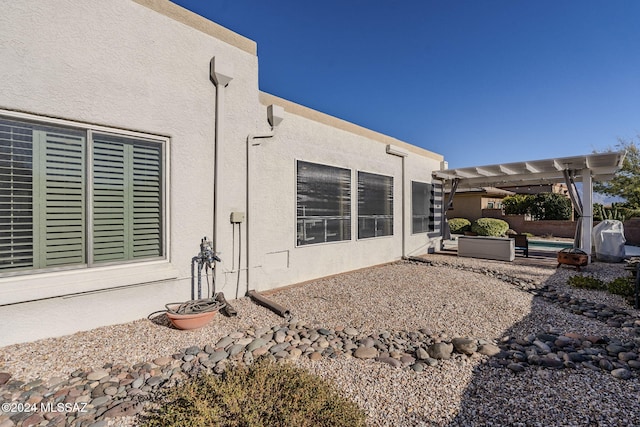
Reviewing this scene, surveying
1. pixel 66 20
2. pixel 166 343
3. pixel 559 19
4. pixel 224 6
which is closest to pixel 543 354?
pixel 166 343

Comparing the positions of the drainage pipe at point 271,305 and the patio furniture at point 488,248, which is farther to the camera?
the patio furniture at point 488,248

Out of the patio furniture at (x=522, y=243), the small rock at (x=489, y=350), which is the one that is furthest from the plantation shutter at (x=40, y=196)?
the patio furniture at (x=522, y=243)

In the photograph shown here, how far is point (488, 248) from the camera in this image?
10539 mm

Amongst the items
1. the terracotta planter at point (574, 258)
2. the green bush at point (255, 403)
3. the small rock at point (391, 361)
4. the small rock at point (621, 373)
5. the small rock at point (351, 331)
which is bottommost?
the small rock at point (391, 361)

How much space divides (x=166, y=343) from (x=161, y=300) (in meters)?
1.08

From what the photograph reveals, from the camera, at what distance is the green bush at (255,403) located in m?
2.05

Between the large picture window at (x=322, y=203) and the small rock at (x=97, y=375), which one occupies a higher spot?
the large picture window at (x=322, y=203)

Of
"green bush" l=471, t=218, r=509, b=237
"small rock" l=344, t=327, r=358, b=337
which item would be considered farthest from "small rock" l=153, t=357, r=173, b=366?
"green bush" l=471, t=218, r=509, b=237

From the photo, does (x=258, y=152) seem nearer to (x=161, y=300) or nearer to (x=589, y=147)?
(x=161, y=300)

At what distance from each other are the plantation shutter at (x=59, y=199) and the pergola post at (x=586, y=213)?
45.5 ft

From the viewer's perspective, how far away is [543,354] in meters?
3.52

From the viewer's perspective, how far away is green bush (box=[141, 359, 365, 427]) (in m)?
2.05

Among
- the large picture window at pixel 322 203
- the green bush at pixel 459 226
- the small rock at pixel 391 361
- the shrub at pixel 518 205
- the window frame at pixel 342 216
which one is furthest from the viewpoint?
the shrub at pixel 518 205

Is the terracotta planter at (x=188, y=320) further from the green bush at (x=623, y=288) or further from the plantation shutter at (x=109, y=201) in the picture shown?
the green bush at (x=623, y=288)
